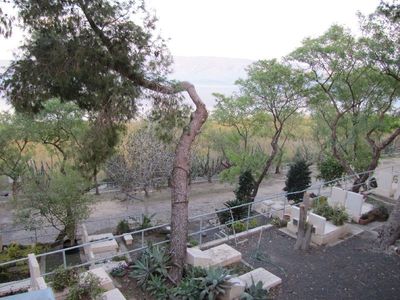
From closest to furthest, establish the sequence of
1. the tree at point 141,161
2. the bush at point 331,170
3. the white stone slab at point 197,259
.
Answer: the white stone slab at point 197,259 → the tree at point 141,161 → the bush at point 331,170

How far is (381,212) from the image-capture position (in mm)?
9914

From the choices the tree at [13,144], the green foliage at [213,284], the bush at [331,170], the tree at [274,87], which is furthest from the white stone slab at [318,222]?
the tree at [13,144]

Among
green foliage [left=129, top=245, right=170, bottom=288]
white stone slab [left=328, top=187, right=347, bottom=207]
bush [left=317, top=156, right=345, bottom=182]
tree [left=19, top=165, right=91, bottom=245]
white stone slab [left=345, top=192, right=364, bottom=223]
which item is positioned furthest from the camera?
bush [left=317, top=156, right=345, bottom=182]

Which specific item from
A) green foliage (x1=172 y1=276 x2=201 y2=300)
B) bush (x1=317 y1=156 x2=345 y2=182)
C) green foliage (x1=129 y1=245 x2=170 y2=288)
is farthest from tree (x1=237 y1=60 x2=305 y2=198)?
green foliage (x1=172 y1=276 x2=201 y2=300)

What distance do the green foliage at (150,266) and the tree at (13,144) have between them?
1223 centimetres

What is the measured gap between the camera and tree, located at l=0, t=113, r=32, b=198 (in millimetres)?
16641

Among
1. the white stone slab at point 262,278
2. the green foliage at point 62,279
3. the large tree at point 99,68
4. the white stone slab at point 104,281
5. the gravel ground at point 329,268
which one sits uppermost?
the large tree at point 99,68

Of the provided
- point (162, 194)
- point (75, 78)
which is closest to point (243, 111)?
point (162, 194)

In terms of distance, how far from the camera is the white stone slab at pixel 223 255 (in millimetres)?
7116

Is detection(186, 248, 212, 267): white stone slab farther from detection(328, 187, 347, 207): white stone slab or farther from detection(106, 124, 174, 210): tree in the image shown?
detection(106, 124, 174, 210): tree

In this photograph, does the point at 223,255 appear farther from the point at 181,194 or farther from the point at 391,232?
the point at 391,232

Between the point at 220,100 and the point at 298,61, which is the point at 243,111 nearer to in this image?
the point at 220,100

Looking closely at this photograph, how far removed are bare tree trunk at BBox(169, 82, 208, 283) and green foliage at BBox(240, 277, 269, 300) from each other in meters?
1.59

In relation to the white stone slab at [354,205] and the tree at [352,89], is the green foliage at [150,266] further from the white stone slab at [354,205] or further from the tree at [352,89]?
the tree at [352,89]
